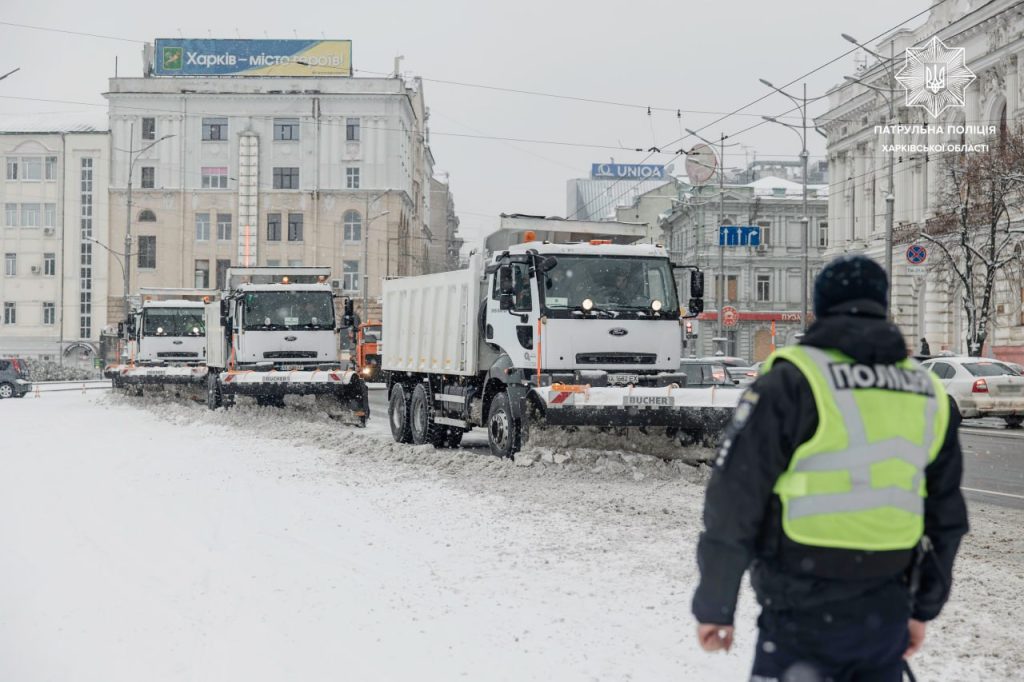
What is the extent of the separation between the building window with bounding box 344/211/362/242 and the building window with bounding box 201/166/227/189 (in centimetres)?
787

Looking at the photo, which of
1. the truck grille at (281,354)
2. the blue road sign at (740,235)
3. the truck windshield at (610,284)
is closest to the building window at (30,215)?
the blue road sign at (740,235)

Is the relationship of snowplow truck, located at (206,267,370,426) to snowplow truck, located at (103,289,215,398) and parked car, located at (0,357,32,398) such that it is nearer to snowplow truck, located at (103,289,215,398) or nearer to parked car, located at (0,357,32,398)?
snowplow truck, located at (103,289,215,398)

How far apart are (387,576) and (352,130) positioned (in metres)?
67.5

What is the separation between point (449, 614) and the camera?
7.02 m

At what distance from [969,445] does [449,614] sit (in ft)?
52.5

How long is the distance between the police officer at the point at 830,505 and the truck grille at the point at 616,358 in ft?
38.1

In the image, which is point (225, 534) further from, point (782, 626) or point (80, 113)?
point (80, 113)

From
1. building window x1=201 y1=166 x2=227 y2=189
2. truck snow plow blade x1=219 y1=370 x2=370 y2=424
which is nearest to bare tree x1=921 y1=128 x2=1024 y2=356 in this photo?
truck snow plow blade x1=219 y1=370 x2=370 y2=424

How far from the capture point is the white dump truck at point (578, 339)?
564 inches

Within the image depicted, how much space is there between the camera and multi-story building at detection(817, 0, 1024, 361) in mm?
41062

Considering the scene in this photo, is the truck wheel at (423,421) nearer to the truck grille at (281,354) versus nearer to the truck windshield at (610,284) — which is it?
the truck windshield at (610,284)

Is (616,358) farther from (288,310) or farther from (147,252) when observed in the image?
(147,252)

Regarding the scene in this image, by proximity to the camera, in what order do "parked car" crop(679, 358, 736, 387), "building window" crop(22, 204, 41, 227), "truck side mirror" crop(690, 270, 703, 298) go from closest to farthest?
"truck side mirror" crop(690, 270, 703, 298) → "parked car" crop(679, 358, 736, 387) → "building window" crop(22, 204, 41, 227)

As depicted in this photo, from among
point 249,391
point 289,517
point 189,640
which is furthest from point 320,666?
point 249,391
